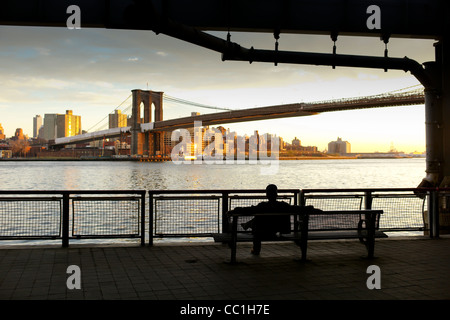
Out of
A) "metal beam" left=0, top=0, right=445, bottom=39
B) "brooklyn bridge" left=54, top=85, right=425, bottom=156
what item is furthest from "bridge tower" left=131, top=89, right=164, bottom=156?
"metal beam" left=0, top=0, right=445, bottom=39

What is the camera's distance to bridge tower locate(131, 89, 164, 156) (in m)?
89.9

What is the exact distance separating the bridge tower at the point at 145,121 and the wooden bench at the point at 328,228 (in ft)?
Result: 269

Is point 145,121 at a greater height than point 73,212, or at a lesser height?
greater

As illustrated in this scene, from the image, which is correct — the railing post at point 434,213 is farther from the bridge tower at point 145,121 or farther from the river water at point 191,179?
the bridge tower at point 145,121

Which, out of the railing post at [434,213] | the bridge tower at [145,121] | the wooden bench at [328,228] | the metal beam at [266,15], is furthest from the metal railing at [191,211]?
the bridge tower at [145,121]

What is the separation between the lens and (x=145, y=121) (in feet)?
338

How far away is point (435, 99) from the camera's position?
1087 centimetres

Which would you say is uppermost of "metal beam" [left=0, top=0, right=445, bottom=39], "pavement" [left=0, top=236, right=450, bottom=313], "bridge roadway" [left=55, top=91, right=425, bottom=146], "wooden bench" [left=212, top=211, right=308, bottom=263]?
"bridge roadway" [left=55, top=91, right=425, bottom=146]

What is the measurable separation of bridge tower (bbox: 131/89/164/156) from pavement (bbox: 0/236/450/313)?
267 ft

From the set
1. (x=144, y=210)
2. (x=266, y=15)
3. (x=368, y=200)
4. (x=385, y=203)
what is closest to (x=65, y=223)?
(x=144, y=210)

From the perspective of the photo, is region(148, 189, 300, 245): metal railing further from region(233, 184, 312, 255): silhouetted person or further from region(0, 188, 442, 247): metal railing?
region(233, 184, 312, 255): silhouetted person

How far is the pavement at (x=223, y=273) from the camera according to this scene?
196 inches

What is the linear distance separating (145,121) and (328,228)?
322 feet

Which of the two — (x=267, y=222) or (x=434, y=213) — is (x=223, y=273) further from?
(x=434, y=213)
